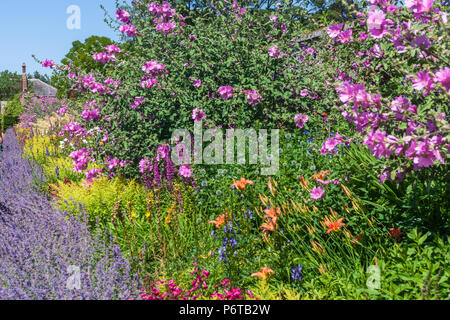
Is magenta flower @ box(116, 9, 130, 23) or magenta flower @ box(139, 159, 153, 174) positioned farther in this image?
magenta flower @ box(116, 9, 130, 23)

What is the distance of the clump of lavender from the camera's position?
2.70 meters

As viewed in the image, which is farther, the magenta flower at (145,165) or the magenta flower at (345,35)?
the magenta flower at (145,165)

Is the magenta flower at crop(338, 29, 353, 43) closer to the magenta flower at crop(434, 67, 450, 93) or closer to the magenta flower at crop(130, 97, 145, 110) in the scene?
the magenta flower at crop(434, 67, 450, 93)

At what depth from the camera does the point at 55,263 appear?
3.19 m

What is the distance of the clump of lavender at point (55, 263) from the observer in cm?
270

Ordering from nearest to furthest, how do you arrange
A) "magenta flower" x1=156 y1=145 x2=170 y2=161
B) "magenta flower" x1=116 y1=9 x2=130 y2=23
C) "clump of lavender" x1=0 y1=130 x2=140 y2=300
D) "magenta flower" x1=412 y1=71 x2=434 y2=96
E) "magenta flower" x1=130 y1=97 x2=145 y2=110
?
"magenta flower" x1=412 y1=71 x2=434 y2=96
"clump of lavender" x1=0 y1=130 x2=140 y2=300
"magenta flower" x1=156 y1=145 x2=170 y2=161
"magenta flower" x1=130 y1=97 x2=145 y2=110
"magenta flower" x1=116 y1=9 x2=130 y2=23

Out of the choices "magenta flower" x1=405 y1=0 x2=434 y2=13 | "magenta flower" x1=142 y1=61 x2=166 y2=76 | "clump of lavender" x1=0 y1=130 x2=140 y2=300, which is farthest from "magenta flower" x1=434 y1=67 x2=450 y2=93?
"magenta flower" x1=142 y1=61 x2=166 y2=76

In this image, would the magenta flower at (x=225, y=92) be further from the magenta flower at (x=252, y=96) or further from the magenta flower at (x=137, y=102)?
the magenta flower at (x=137, y=102)

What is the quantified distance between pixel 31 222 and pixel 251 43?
336 centimetres

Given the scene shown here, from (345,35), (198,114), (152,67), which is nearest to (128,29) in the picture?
(152,67)

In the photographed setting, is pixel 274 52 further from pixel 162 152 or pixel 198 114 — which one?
pixel 162 152

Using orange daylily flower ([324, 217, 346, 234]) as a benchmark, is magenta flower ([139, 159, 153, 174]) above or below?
above

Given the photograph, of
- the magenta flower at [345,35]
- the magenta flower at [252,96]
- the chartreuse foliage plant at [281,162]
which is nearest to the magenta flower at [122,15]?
the chartreuse foliage plant at [281,162]
